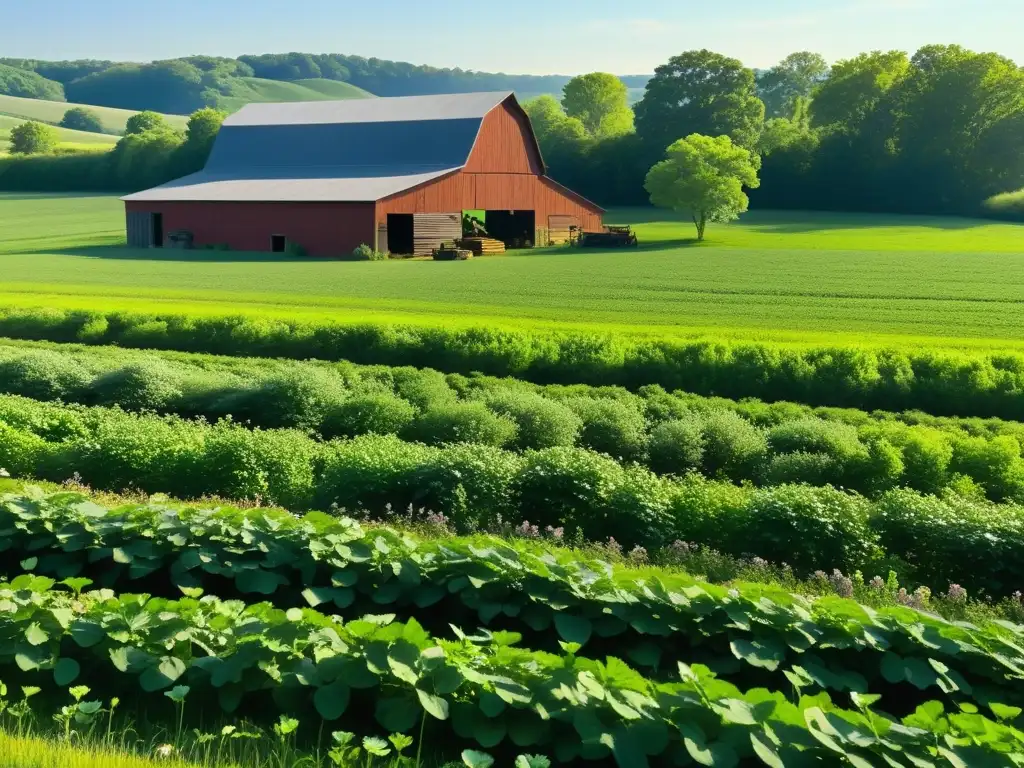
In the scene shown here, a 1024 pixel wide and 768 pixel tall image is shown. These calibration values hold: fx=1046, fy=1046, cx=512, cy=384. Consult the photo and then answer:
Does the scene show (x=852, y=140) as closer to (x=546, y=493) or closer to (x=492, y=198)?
(x=492, y=198)

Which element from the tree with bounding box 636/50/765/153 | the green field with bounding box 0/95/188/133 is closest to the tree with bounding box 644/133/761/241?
the tree with bounding box 636/50/765/153

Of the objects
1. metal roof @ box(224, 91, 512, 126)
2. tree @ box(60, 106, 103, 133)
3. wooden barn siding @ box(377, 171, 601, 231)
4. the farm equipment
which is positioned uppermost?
tree @ box(60, 106, 103, 133)

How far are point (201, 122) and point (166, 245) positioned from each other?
3096cm

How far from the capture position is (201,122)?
77.2m

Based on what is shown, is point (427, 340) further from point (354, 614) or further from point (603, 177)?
point (603, 177)

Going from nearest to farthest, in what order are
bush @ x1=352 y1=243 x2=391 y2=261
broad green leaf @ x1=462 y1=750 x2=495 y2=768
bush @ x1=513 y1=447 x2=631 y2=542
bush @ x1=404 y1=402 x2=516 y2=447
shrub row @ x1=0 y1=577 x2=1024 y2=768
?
broad green leaf @ x1=462 y1=750 x2=495 y2=768 → shrub row @ x1=0 y1=577 x2=1024 y2=768 → bush @ x1=513 y1=447 x2=631 y2=542 → bush @ x1=404 y1=402 x2=516 y2=447 → bush @ x1=352 y1=243 x2=391 y2=261

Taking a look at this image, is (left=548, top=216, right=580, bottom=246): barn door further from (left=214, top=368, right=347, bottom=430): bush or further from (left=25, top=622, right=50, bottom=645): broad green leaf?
(left=25, top=622, right=50, bottom=645): broad green leaf

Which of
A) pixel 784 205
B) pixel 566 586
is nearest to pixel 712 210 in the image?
pixel 784 205

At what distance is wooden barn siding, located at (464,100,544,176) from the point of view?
50906mm

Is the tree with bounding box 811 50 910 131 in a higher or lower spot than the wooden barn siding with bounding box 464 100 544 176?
higher

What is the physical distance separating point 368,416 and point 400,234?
33357 mm

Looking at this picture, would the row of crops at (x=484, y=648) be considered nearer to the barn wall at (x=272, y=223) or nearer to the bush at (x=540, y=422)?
the bush at (x=540, y=422)

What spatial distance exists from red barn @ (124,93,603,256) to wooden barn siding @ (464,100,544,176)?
66mm

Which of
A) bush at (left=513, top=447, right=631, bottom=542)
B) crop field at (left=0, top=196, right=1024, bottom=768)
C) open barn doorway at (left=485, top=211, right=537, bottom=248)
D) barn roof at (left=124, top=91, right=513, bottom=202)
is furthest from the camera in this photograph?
open barn doorway at (left=485, top=211, right=537, bottom=248)
